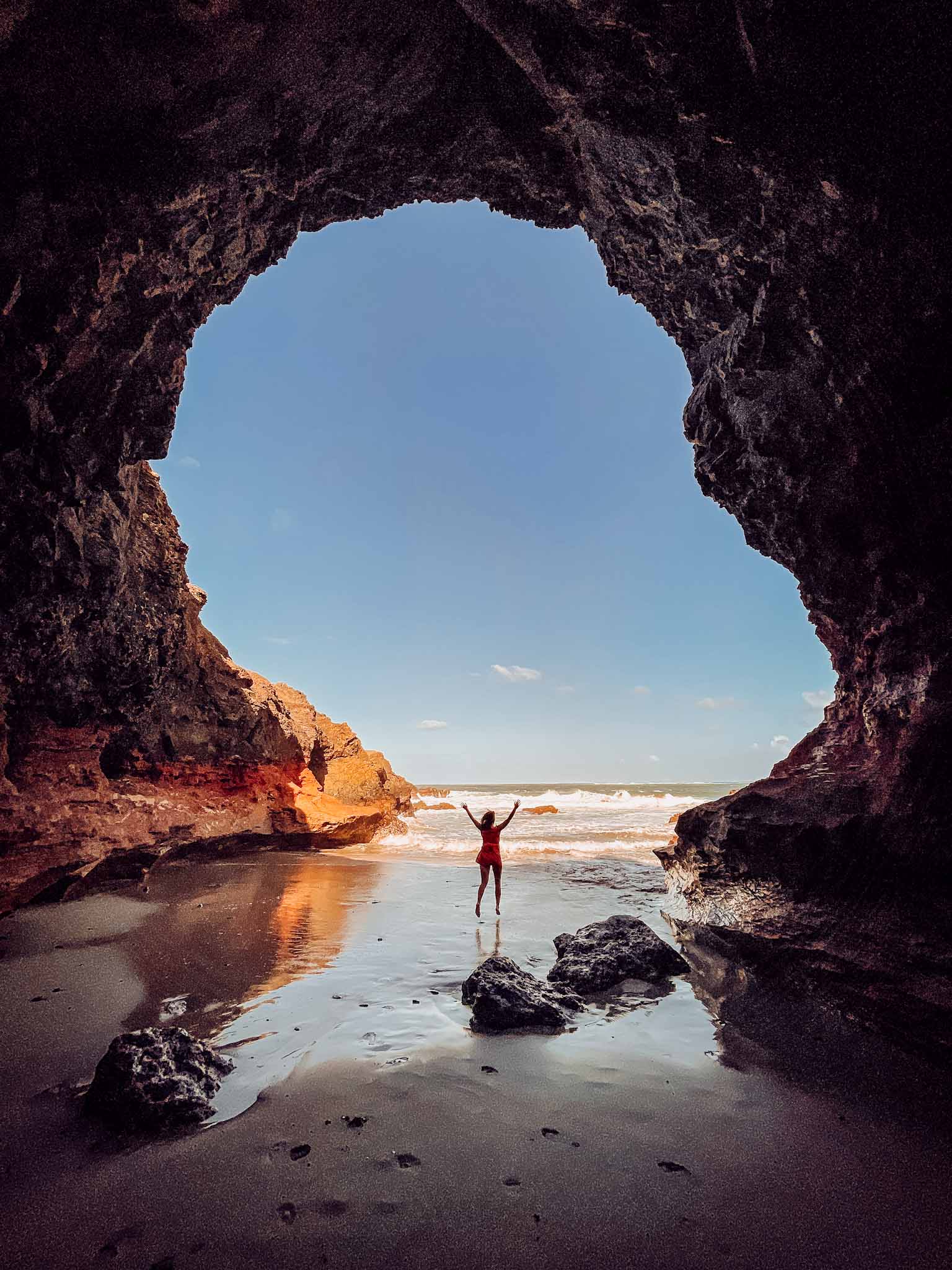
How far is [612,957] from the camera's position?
15.9 feet

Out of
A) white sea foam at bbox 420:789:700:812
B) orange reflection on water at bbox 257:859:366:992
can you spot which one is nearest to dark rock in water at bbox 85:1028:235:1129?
orange reflection on water at bbox 257:859:366:992

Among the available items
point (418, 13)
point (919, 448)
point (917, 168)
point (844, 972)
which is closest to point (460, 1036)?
point (844, 972)

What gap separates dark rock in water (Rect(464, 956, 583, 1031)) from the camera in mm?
3783

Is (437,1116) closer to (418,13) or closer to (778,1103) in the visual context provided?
(778,1103)

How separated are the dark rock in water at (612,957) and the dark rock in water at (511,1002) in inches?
17.4

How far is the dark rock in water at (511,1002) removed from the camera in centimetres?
378

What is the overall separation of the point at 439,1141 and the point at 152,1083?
1.48m

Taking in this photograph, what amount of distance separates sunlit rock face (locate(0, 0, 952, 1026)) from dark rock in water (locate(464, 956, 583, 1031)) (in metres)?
2.23

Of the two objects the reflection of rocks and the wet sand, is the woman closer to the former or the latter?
the wet sand

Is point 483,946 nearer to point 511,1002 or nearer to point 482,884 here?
point 482,884

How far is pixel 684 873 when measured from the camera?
6809mm

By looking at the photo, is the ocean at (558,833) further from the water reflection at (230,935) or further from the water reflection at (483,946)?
the water reflection at (483,946)

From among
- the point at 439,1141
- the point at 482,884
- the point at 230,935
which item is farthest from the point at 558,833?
the point at 439,1141

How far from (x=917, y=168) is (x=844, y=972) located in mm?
5650
